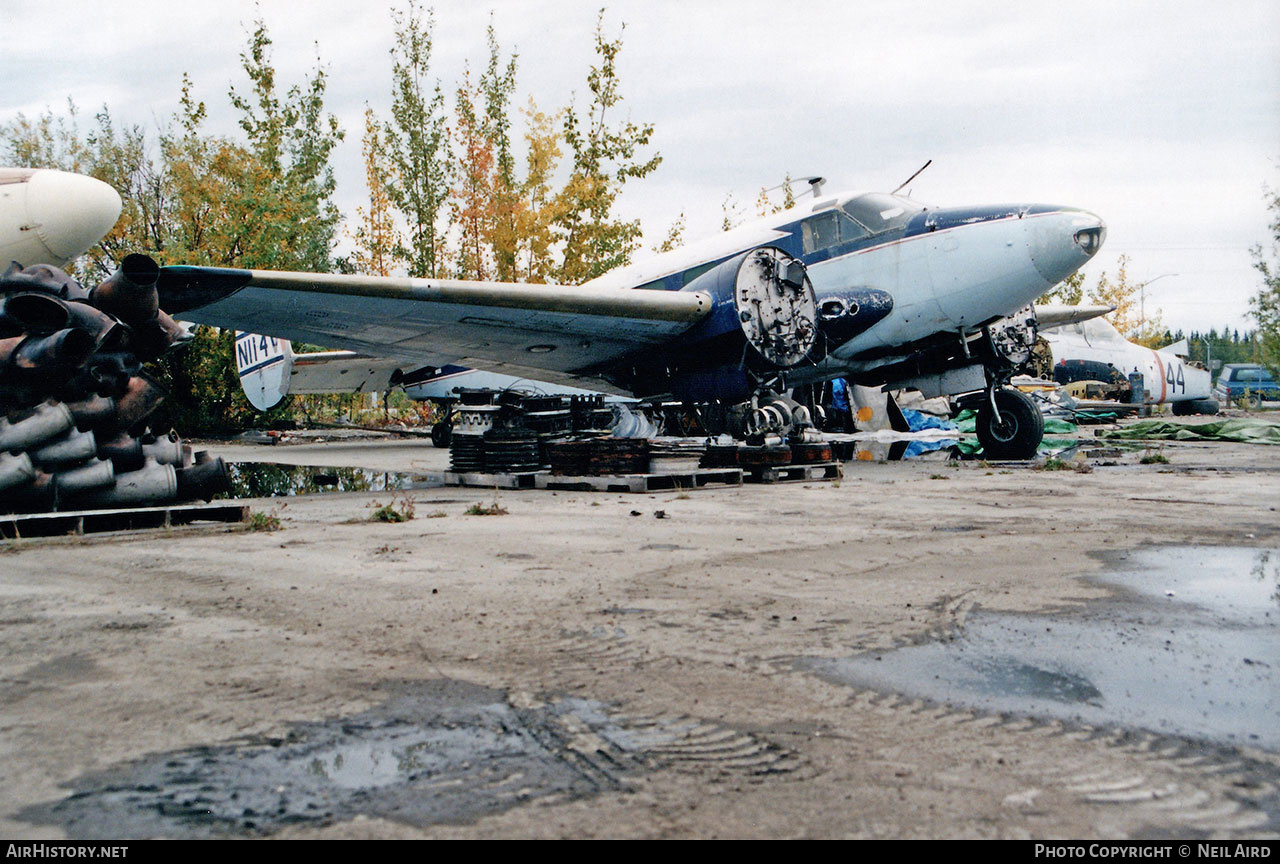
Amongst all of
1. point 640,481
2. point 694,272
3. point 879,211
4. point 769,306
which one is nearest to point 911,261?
point 879,211

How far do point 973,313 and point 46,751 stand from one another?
1091 cm

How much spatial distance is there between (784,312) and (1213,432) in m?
10.5

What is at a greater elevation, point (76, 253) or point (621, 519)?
point (76, 253)

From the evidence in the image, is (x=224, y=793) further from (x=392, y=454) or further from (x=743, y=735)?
(x=392, y=454)

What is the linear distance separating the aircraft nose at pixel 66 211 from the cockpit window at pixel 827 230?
8.25 m

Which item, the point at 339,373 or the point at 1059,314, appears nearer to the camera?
the point at 1059,314

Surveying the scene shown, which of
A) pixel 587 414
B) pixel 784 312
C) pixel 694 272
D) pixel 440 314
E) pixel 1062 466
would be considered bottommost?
pixel 1062 466

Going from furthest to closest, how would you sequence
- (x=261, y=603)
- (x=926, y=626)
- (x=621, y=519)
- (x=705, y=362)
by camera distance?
(x=705, y=362)
(x=621, y=519)
(x=261, y=603)
(x=926, y=626)

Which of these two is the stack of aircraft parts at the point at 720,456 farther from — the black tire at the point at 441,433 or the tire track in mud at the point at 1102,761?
the black tire at the point at 441,433

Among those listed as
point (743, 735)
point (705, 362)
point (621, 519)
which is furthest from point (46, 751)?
point (705, 362)

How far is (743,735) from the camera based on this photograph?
7.43 ft

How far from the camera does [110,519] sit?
5.98m

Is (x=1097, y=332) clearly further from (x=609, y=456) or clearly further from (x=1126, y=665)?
(x=1126, y=665)

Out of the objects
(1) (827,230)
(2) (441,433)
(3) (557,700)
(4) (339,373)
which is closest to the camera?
(3) (557,700)
